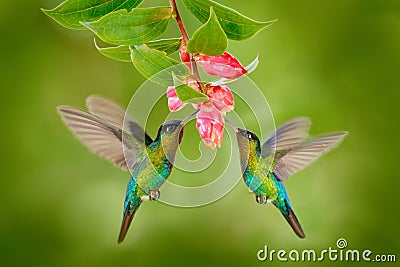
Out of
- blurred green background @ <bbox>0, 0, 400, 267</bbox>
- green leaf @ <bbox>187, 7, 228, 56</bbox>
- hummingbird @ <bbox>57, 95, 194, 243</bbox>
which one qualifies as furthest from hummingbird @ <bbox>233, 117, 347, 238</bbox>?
blurred green background @ <bbox>0, 0, 400, 267</bbox>

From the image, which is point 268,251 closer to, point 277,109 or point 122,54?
point 277,109

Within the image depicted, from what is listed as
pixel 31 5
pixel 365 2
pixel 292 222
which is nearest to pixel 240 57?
pixel 365 2

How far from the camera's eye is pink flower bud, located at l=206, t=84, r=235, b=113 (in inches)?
38.1

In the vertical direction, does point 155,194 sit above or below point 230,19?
below

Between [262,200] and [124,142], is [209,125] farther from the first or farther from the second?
[262,200]

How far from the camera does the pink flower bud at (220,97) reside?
968 millimetres

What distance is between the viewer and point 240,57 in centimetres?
269

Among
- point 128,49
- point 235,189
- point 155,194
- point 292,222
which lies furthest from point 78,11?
point 235,189

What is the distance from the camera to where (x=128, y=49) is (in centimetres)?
99

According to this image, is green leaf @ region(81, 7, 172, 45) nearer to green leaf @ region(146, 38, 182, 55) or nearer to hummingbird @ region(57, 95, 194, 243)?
green leaf @ region(146, 38, 182, 55)

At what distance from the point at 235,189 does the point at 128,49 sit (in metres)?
1.77

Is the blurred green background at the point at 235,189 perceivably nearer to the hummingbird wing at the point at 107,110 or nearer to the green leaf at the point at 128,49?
the hummingbird wing at the point at 107,110

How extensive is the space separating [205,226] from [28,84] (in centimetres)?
98

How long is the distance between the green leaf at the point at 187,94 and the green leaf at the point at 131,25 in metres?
0.13
